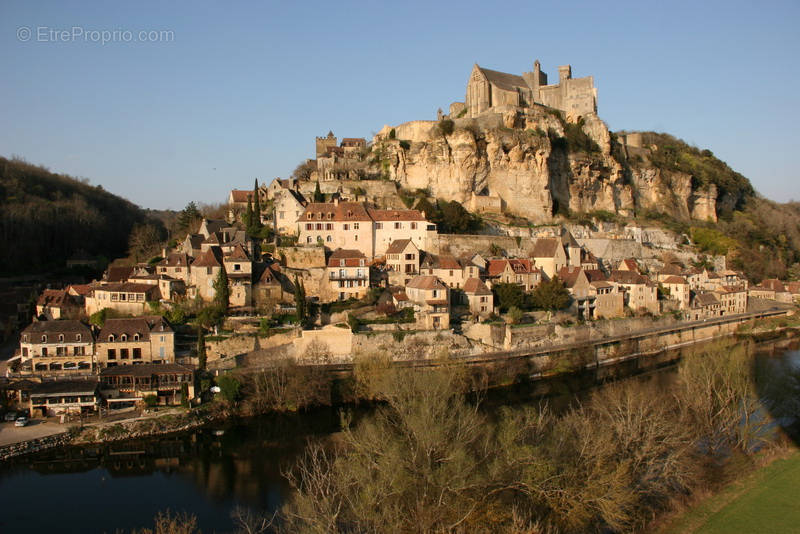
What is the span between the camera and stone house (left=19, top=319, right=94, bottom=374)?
27.3 m

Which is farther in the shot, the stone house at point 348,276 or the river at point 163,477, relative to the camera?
the stone house at point 348,276

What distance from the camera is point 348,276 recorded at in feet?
115

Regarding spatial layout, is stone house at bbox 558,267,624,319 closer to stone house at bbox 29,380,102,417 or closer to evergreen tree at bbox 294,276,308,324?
evergreen tree at bbox 294,276,308,324

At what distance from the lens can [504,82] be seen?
55125 millimetres

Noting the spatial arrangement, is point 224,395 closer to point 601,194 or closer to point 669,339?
point 669,339

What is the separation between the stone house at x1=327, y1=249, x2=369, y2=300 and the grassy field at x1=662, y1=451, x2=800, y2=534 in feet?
70.9

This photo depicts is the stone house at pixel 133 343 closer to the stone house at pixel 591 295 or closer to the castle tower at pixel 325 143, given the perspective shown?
the stone house at pixel 591 295

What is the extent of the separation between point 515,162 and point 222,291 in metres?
27.7

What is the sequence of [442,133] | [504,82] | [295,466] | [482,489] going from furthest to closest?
[504,82] < [442,133] < [295,466] < [482,489]

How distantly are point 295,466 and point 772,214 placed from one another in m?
68.2

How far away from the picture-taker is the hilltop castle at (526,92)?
174 ft

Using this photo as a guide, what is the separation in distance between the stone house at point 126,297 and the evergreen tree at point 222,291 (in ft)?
10.5

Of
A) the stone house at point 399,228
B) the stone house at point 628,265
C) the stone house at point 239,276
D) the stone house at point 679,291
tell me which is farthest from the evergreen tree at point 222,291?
the stone house at point 679,291

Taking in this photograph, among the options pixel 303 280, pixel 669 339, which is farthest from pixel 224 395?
pixel 669 339
